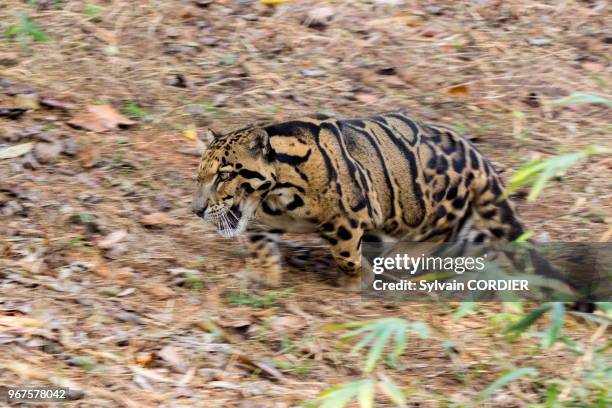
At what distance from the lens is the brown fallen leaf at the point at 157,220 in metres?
6.24

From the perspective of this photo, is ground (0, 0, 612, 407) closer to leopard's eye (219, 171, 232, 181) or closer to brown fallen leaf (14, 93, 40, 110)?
brown fallen leaf (14, 93, 40, 110)

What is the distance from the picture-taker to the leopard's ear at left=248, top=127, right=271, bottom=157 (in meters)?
5.76

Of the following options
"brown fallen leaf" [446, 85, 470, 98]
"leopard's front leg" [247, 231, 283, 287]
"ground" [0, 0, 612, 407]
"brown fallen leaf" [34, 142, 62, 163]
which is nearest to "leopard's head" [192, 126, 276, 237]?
"leopard's front leg" [247, 231, 283, 287]

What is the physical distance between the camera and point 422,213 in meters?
6.11

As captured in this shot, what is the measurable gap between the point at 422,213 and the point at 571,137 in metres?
2.14

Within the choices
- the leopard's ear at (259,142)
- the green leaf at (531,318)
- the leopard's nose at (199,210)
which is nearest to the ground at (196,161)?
the leopard's nose at (199,210)

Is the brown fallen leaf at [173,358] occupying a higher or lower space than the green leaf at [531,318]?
lower

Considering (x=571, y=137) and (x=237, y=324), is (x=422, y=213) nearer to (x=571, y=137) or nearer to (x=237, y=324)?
(x=237, y=324)

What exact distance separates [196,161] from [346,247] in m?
1.63

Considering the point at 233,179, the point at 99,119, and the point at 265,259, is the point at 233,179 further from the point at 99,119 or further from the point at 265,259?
the point at 99,119

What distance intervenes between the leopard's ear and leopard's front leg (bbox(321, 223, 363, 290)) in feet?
1.82

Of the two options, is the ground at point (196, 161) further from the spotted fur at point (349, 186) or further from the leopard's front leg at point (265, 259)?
the spotted fur at point (349, 186)

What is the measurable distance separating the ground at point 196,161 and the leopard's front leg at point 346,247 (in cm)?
15

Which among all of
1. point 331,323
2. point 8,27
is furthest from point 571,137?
point 8,27
